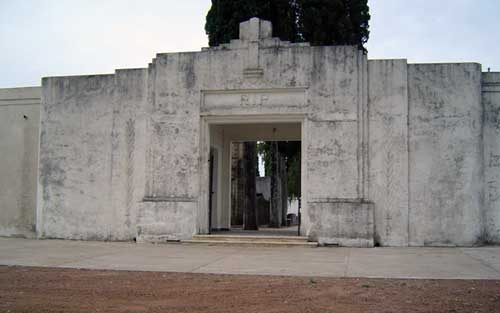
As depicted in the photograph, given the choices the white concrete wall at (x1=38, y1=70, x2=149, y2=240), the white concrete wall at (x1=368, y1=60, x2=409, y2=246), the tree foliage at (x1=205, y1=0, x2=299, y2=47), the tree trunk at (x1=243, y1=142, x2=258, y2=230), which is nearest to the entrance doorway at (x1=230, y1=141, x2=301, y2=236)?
the tree trunk at (x1=243, y1=142, x2=258, y2=230)

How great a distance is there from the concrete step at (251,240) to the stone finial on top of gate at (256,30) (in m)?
4.95

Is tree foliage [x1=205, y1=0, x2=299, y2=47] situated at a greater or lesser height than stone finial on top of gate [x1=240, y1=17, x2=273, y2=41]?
greater

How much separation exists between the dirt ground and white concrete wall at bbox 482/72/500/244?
20.7 feet

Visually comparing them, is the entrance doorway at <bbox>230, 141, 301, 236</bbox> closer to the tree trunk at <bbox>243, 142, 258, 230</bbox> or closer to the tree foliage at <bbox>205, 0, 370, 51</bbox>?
the tree trunk at <bbox>243, 142, 258, 230</bbox>

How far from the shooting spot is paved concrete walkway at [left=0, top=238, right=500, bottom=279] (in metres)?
9.47

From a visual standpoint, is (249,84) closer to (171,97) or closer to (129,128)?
(171,97)

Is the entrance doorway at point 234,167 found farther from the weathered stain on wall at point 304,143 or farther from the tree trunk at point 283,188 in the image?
the tree trunk at point 283,188

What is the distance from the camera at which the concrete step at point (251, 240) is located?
45.6 ft

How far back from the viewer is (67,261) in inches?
426

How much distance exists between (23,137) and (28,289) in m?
10.5

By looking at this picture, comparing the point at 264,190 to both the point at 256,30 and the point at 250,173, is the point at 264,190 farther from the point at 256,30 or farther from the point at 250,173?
the point at 256,30

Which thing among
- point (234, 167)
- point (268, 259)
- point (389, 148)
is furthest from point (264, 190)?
point (268, 259)

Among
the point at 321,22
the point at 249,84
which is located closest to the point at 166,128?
the point at 249,84


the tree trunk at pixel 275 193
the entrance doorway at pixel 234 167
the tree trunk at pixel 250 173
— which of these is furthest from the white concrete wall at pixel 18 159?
the tree trunk at pixel 275 193
